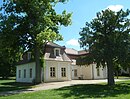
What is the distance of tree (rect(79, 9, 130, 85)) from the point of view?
88.9 feet

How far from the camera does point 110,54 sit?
27203 mm

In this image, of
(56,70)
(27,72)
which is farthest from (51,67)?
(27,72)

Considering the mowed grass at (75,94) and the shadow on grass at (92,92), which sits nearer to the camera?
the mowed grass at (75,94)

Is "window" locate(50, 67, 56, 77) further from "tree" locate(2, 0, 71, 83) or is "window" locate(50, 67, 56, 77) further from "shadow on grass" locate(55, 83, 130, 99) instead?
"shadow on grass" locate(55, 83, 130, 99)

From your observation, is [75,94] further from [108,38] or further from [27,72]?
[27,72]

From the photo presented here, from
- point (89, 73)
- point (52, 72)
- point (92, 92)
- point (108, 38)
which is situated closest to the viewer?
point (92, 92)

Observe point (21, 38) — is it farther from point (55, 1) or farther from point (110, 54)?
point (110, 54)

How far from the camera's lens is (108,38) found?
1086 inches

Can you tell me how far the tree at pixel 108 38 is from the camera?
27092 mm

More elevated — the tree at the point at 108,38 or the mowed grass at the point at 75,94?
the tree at the point at 108,38

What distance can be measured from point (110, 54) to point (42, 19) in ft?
34.4

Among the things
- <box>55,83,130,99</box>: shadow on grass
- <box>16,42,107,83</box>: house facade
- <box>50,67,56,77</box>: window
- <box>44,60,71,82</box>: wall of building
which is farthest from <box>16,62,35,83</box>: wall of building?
<box>55,83,130,99</box>: shadow on grass

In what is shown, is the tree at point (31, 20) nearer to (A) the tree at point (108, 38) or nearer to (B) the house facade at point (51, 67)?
(A) the tree at point (108, 38)

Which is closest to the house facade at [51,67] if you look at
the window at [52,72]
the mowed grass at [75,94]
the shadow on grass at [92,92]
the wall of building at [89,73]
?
the window at [52,72]
